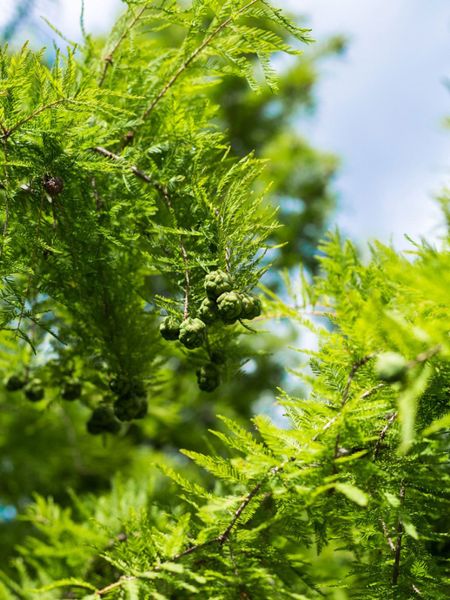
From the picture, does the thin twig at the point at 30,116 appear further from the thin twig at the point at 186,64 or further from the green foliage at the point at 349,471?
the green foliage at the point at 349,471

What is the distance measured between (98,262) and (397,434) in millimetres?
538

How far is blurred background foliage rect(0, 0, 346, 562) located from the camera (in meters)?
2.16

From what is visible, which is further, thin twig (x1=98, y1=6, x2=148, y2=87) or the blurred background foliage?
the blurred background foliage

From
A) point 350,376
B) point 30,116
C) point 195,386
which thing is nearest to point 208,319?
point 350,376

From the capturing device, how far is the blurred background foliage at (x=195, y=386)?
7.10ft

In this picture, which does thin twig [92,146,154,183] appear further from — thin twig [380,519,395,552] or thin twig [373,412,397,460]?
thin twig [380,519,395,552]

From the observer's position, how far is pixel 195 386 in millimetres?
3457

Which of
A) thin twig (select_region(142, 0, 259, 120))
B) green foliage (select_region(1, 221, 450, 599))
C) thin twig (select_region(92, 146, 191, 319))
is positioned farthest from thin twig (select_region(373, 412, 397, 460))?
thin twig (select_region(142, 0, 259, 120))

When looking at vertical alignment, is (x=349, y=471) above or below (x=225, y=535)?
above

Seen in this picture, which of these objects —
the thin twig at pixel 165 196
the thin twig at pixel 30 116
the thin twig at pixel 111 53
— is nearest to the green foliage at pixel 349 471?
the thin twig at pixel 165 196

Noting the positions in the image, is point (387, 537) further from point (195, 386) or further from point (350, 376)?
point (195, 386)

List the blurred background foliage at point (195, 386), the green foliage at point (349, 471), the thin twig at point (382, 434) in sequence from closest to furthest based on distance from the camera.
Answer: the green foliage at point (349, 471) < the thin twig at point (382, 434) < the blurred background foliage at point (195, 386)

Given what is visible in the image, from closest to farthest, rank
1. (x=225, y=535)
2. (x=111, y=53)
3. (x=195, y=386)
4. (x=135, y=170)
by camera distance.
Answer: (x=225, y=535), (x=135, y=170), (x=111, y=53), (x=195, y=386)

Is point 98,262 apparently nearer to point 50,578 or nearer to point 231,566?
point 231,566
